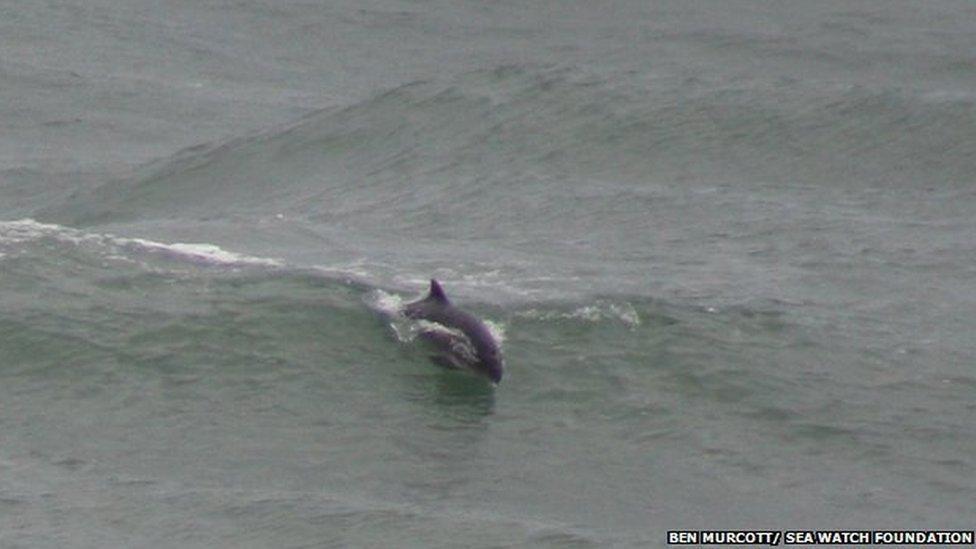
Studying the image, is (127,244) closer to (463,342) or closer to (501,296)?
(501,296)

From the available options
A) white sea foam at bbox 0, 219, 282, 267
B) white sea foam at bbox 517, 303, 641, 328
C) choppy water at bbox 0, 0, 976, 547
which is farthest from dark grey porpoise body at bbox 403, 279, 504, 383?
white sea foam at bbox 0, 219, 282, 267

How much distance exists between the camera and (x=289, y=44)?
46.4 metres

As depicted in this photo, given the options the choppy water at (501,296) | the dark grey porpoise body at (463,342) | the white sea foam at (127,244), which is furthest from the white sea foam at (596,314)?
the white sea foam at (127,244)

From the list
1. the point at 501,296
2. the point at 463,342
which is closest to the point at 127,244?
the point at 501,296

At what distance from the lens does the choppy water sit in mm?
18516

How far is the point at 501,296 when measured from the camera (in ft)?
78.0

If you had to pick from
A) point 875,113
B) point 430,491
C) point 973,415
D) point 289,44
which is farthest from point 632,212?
point 289,44

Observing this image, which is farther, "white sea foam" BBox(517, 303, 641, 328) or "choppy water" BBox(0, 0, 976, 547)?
"white sea foam" BBox(517, 303, 641, 328)

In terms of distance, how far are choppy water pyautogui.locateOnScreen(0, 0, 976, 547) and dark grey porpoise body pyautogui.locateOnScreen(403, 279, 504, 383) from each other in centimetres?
24

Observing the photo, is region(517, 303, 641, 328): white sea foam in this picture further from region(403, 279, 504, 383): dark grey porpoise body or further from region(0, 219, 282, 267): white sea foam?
region(0, 219, 282, 267): white sea foam

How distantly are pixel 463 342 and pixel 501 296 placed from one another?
9.25 ft

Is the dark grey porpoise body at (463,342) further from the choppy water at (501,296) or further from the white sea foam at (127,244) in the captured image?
the white sea foam at (127,244)

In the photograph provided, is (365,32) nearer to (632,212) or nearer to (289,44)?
(289,44)

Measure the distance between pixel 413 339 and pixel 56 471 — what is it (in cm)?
418
